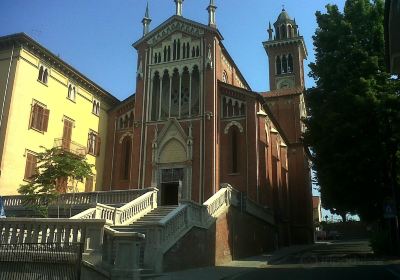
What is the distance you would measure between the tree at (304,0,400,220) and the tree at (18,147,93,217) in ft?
41.1

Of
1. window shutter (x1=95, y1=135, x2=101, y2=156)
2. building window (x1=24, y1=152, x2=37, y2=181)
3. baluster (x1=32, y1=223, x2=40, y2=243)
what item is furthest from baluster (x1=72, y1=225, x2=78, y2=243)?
window shutter (x1=95, y1=135, x2=101, y2=156)

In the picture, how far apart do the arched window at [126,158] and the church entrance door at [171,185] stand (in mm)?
3845

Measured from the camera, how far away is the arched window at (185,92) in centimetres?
3233

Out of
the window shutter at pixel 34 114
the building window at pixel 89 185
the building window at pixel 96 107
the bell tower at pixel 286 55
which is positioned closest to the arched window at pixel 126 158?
the building window at pixel 89 185

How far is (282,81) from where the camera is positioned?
2318 inches

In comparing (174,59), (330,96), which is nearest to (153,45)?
(174,59)

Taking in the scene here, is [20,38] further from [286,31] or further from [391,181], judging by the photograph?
[286,31]

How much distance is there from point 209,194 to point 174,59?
448 inches

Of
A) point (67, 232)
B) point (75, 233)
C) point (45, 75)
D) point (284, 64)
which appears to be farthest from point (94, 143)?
point (284, 64)

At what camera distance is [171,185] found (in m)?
30.9

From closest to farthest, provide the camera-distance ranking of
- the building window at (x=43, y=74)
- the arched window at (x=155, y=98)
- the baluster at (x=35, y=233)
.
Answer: the baluster at (x=35, y=233) < the building window at (x=43, y=74) < the arched window at (x=155, y=98)

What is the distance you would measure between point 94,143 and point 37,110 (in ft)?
21.6

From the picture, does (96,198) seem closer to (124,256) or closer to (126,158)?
(124,256)

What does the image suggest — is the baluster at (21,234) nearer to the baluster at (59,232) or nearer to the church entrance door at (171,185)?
the baluster at (59,232)
